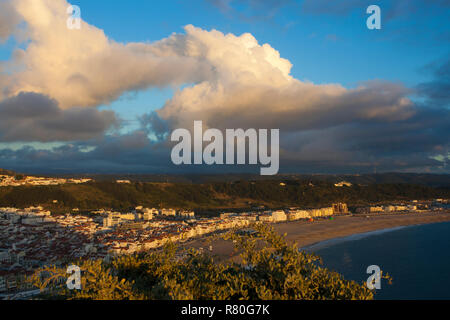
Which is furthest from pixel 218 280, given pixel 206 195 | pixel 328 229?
pixel 206 195

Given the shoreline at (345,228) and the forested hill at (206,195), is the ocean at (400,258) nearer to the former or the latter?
the shoreline at (345,228)

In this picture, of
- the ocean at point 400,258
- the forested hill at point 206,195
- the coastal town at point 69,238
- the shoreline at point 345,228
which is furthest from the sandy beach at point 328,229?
the forested hill at point 206,195

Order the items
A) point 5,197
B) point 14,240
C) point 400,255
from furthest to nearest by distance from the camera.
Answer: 1. point 5,197
2. point 400,255
3. point 14,240

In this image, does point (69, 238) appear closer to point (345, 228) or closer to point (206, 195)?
point (345, 228)

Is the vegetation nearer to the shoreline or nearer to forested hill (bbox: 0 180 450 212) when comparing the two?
the shoreline

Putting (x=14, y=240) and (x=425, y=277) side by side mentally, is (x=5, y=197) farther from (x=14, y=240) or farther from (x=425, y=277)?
(x=425, y=277)
